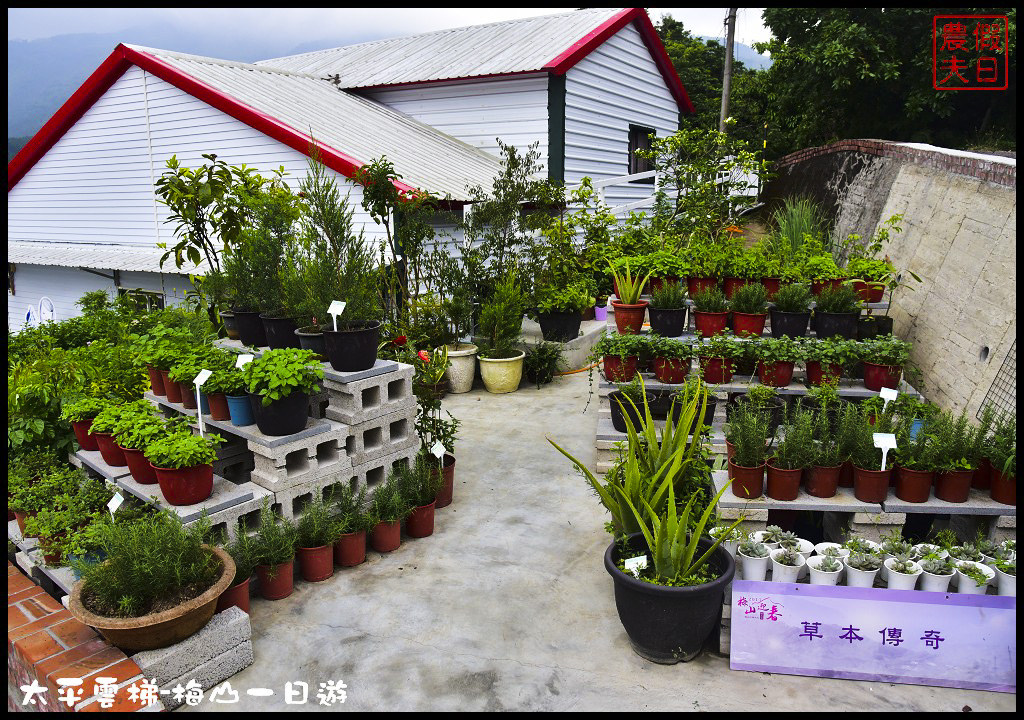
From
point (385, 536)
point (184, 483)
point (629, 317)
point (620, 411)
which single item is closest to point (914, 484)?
point (620, 411)

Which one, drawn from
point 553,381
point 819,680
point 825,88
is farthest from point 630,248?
point 825,88

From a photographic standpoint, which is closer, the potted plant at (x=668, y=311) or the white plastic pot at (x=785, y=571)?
the white plastic pot at (x=785, y=571)

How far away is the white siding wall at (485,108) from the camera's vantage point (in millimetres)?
11711

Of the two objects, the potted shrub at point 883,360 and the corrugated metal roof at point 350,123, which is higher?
the corrugated metal roof at point 350,123

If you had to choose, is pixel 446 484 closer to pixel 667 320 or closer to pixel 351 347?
pixel 351 347

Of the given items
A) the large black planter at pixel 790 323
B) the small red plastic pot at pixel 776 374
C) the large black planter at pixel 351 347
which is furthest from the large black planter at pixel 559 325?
the large black planter at pixel 351 347

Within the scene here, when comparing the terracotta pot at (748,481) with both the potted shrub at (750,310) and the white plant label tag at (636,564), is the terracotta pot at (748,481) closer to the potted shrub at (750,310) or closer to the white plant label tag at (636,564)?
the white plant label tag at (636,564)

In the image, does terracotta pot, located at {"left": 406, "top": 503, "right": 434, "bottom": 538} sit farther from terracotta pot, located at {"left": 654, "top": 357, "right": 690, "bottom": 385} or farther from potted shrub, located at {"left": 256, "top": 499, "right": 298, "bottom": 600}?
terracotta pot, located at {"left": 654, "top": 357, "right": 690, "bottom": 385}

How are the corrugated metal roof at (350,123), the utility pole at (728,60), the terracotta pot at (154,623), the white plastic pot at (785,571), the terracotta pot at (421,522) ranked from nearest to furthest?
1. the terracotta pot at (154,623)
2. the white plastic pot at (785,571)
3. the terracotta pot at (421,522)
4. the corrugated metal roof at (350,123)
5. the utility pole at (728,60)

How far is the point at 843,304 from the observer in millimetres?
5965

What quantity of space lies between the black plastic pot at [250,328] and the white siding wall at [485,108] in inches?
293

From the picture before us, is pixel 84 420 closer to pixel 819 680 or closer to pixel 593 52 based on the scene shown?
pixel 819 680

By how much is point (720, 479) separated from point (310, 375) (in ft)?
8.83

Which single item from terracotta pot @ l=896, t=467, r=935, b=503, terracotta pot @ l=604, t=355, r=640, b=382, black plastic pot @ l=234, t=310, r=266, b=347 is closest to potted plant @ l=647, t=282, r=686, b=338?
terracotta pot @ l=604, t=355, r=640, b=382
